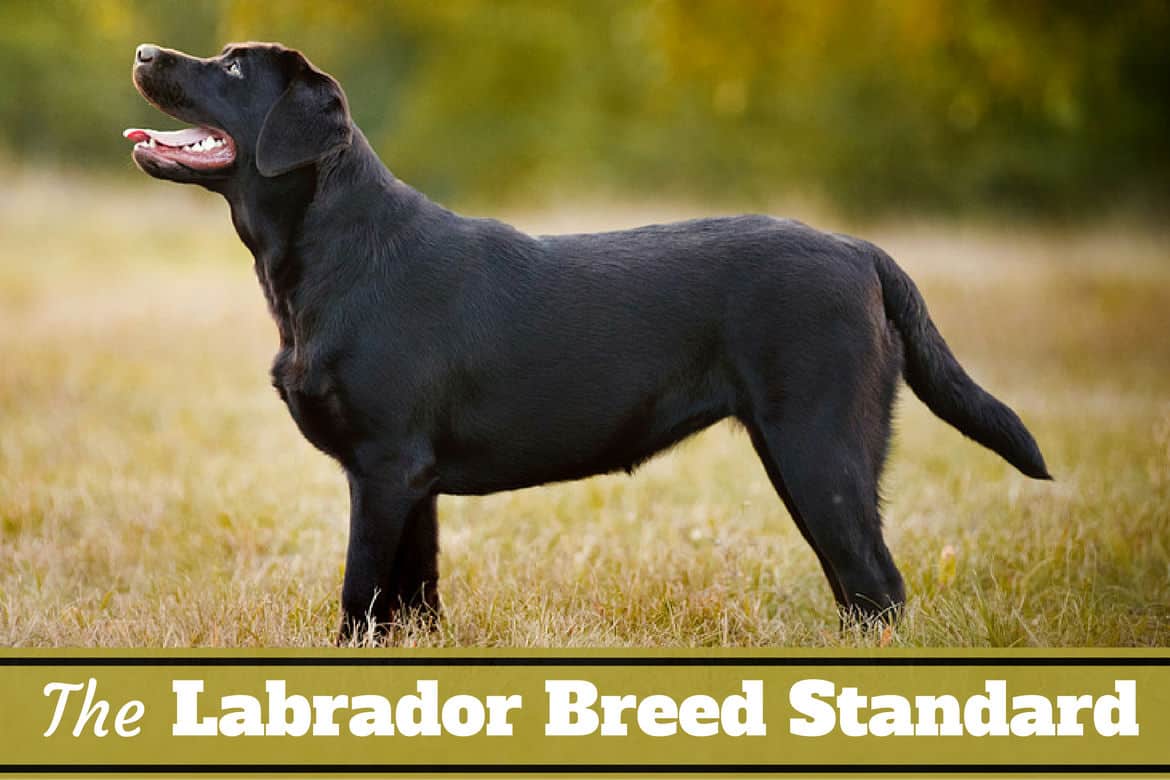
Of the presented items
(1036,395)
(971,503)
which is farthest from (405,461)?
(1036,395)

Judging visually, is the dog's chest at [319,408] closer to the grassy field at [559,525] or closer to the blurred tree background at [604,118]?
the grassy field at [559,525]

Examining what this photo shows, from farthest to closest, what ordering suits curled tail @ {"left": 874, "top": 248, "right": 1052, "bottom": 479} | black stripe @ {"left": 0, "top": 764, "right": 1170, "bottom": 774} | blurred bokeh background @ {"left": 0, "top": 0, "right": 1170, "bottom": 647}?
blurred bokeh background @ {"left": 0, "top": 0, "right": 1170, "bottom": 647} → curled tail @ {"left": 874, "top": 248, "right": 1052, "bottom": 479} → black stripe @ {"left": 0, "top": 764, "right": 1170, "bottom": 774}

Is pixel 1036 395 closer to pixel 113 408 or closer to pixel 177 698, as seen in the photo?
pixel 113 408

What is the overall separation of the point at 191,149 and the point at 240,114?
7.0 inches

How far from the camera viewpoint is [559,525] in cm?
554

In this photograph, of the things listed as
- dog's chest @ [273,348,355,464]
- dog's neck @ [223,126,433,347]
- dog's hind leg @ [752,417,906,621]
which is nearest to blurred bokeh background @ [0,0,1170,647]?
dog's hind leg @ [752,417,906,621]

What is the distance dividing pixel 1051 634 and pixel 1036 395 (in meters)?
4.82

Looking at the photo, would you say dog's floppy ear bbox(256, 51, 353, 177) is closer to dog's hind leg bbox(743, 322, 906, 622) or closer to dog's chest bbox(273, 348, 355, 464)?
dog's chest bbox(273, 348, 355, 464)

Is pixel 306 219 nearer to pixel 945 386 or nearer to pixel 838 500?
pixel 838 500

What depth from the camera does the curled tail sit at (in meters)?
4.07

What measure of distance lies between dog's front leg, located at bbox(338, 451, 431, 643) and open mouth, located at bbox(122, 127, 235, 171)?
101 cm

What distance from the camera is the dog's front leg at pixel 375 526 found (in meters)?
3.77

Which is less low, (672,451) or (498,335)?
(498,335)

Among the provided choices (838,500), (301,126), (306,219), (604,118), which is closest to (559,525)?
(838,500)
